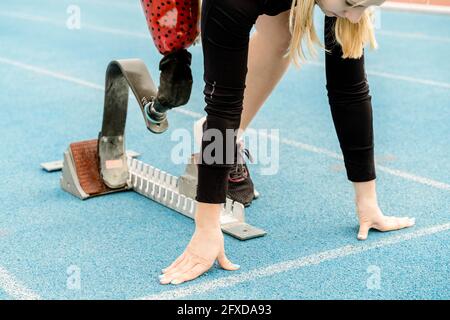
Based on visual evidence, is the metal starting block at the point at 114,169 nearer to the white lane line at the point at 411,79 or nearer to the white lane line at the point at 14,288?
the white lane line at the point at 14,288

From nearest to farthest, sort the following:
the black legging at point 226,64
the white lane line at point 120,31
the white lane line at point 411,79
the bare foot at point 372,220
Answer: the black legging at point 226,64, the bare foot at point 372,220, the white lane line at point 411,79, the white lane line at point 120,31

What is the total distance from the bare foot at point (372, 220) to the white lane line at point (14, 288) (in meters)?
1.04

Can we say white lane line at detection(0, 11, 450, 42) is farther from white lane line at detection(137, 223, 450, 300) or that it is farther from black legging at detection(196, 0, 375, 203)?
black legging at detection(196, 0, 375, 203)

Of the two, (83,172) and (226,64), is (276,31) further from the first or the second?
(83,172)

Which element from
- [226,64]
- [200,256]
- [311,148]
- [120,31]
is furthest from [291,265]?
[120,31]

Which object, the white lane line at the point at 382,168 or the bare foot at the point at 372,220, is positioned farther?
the white lane line at the point at 382,168

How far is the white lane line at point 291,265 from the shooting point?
6.72ft

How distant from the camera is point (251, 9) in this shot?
1991mm

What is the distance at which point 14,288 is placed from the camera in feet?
6.78

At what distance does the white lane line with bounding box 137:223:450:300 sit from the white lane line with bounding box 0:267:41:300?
0.30 meters

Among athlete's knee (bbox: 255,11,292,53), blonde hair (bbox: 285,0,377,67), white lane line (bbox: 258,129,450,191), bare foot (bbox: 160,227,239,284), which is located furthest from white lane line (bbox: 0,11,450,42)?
bare foot (bbox: 160,227,239,284)

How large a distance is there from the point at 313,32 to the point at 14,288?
1.07 meters

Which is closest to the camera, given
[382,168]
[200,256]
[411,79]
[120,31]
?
[200,256]

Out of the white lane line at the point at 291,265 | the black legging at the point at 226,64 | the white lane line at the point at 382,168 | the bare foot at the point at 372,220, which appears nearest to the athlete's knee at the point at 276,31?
the black legging at the point at 226,64
